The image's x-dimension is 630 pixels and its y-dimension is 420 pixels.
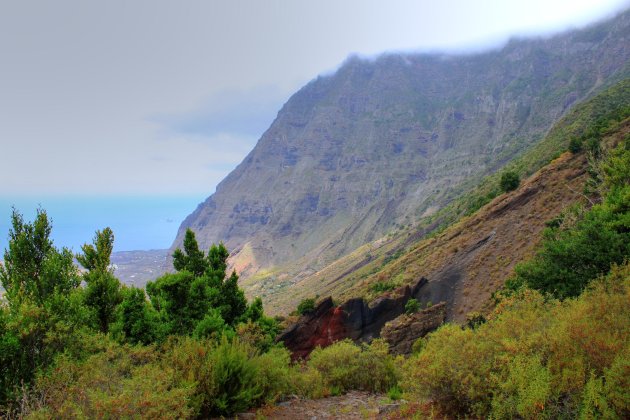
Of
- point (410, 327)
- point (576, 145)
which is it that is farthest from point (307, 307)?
point (576, 145)

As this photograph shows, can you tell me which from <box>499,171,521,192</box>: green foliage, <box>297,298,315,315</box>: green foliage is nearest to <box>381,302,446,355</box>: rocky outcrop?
<box>297,298,315,315</box>: green foliage

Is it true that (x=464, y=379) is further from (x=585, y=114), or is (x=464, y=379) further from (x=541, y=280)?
(x=585, y=114)

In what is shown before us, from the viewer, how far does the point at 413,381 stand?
8.98m

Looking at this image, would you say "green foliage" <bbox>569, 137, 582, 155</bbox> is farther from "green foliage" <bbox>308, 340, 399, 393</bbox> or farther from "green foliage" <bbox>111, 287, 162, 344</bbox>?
"green foliage" <bbox>111, 287, 162, 344</bbox>

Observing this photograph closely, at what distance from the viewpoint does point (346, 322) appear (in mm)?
34594

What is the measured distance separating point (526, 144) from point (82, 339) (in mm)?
162941

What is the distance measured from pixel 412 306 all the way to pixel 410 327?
418 centimetres

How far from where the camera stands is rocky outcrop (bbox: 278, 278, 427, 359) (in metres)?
33.5

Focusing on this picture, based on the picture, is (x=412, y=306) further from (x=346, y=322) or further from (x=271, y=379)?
(x=271, y=379)

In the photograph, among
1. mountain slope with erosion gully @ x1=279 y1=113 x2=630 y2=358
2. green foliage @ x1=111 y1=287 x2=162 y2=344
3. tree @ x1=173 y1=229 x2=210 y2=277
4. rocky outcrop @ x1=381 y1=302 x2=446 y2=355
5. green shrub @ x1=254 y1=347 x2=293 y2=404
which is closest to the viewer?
green shrub @ x1=254 y1=347 x2=293 y2=404

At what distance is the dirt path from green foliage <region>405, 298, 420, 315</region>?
19527 mm

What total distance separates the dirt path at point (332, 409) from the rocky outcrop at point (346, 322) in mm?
20289

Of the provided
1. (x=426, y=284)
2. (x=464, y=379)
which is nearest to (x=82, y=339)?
(x=464, y=379)

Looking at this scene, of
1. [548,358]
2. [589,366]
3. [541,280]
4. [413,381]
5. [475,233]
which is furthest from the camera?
[475,233]
